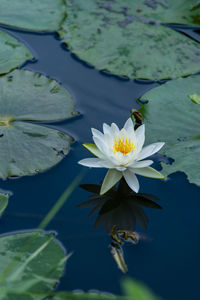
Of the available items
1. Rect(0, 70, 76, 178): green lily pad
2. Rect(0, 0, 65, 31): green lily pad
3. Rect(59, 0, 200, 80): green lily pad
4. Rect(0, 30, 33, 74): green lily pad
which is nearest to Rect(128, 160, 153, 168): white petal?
Rect(0, 70, 76, 178): green lily pad

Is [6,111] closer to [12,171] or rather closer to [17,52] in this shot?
[12,171]

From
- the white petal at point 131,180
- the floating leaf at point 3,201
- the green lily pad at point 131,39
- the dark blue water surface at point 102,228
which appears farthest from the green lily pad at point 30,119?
the green lily pad at point 131,39

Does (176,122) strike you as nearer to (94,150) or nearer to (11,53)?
(94,150)

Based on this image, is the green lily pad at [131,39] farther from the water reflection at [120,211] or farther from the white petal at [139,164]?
the water reflection at [120,211]

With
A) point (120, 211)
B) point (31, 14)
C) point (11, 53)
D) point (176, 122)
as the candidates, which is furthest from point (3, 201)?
point (31, 14)

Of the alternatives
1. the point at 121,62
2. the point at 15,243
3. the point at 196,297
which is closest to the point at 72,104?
the point at 121,62

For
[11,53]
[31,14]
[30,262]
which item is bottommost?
[30,262]

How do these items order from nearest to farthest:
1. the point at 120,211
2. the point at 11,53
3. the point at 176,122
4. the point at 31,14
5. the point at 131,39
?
1. the point at 120,211
2. the point at 176,122
3. the point at 11,53
4. the point at 131,39
5. the point at 31,14
